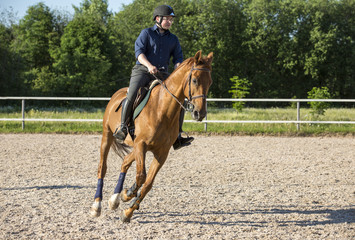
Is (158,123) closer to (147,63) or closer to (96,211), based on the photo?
(147,63)

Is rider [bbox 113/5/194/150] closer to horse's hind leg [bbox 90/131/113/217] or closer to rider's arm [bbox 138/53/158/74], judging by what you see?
rider's arm [bbox 138/53/158/74]

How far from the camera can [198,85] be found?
155 inches

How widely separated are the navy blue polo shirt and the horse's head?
1.06m

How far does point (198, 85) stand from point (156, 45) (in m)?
1.33

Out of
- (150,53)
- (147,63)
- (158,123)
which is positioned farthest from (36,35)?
(158,123)

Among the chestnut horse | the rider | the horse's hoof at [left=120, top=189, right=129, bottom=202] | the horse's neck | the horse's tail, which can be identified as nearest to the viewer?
the chestnut horse

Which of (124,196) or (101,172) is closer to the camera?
(124,196)

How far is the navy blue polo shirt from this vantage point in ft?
16.3

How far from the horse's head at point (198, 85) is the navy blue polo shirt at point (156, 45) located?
41.8 inches

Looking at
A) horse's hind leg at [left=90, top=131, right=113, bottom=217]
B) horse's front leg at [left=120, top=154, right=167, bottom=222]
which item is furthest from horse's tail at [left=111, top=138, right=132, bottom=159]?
horse's front leg at [left=120, top=154, right=167, bottom=222]

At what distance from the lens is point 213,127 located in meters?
15.4

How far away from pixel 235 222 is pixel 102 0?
61.5 m

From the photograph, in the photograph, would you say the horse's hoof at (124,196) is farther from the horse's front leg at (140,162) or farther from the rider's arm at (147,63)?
the rider's arm at (147,63)

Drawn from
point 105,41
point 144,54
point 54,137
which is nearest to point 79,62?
point 105,41
